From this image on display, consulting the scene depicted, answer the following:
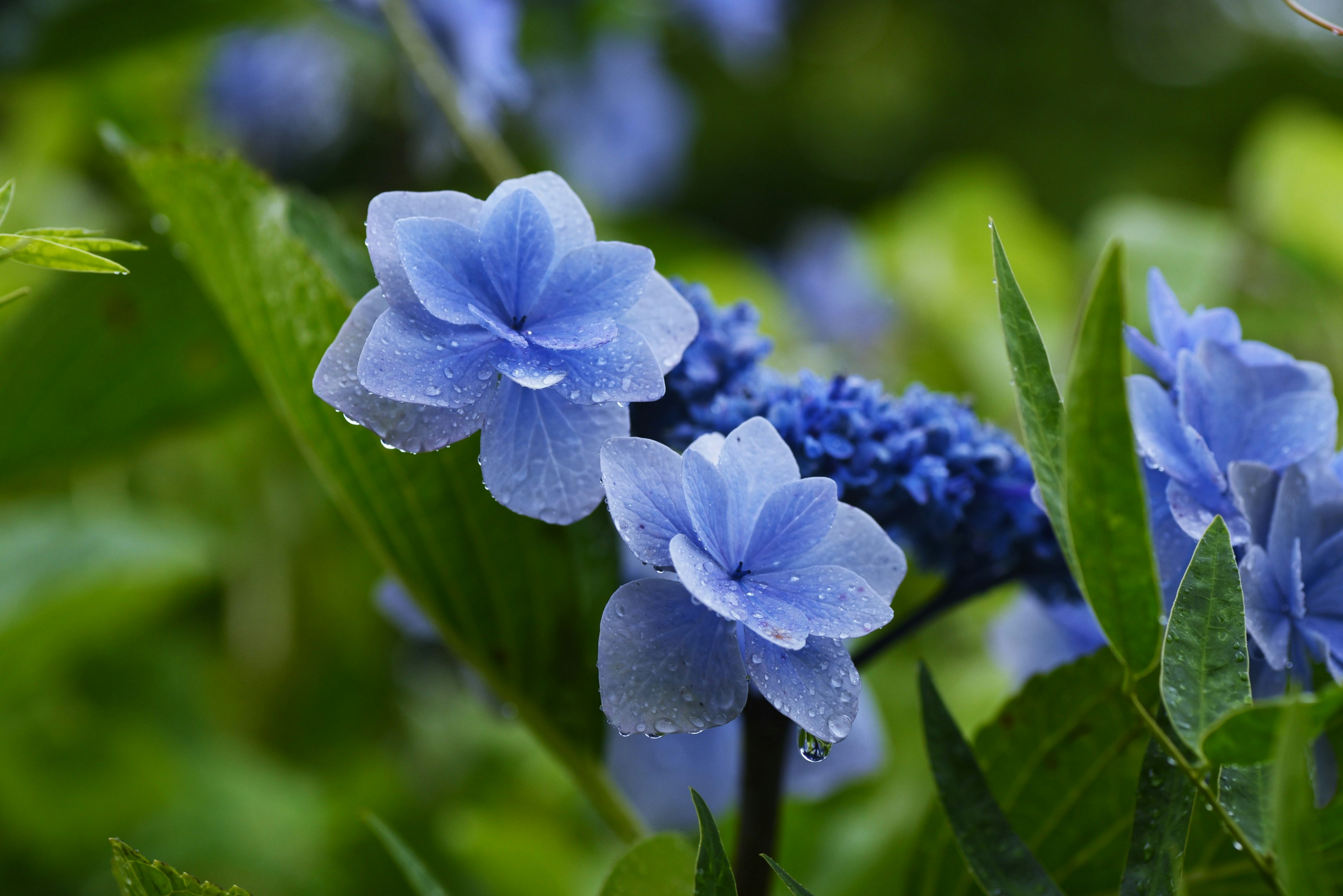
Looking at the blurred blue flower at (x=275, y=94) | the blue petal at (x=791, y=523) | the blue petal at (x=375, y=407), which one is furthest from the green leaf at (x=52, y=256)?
the blurred blue flower at (x=275, y=94)

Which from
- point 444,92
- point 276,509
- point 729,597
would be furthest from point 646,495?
point 276,509

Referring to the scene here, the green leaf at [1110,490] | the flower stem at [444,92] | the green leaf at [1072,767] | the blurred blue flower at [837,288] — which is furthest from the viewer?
the blurred blue flower at [837,288]

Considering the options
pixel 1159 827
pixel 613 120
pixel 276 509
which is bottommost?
pixel 276 509

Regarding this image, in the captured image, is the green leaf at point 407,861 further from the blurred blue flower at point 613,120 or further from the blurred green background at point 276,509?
the blurred blue flower at point 613,120

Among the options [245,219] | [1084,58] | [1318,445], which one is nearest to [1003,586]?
[1318,445]

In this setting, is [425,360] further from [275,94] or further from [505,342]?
[275,94]

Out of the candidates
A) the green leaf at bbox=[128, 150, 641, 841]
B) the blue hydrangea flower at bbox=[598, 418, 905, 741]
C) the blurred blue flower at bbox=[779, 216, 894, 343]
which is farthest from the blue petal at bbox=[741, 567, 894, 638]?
the blurred blue flower at bbox=[779, 216, 894, 343]
